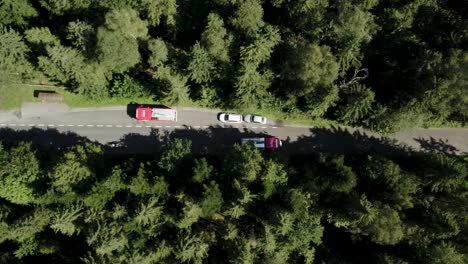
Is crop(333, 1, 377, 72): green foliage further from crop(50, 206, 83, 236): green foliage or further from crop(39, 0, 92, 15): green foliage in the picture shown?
crop(50, 206, 83, 236): green foliage

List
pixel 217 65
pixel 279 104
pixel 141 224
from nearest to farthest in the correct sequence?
1. pixel 141 224
2. pixel 217 65
3. pixel 279 104

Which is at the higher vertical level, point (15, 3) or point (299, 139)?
point (15, 3)

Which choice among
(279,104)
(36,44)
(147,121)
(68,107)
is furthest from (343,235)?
(36,44)

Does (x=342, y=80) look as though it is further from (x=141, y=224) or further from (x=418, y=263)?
(x=141, y=224)

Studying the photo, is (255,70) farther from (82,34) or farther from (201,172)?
(82,34)

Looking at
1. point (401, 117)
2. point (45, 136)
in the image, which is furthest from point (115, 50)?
point (401, 117)

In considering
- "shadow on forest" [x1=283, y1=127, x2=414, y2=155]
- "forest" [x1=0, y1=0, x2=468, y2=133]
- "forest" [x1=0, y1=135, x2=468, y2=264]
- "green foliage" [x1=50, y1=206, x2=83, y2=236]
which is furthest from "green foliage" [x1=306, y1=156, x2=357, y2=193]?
"green foliage" [x1=50, y1=206, x2=83, y2=236]
